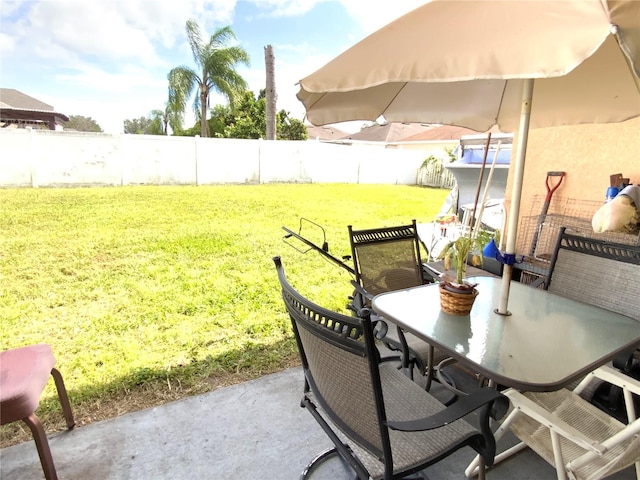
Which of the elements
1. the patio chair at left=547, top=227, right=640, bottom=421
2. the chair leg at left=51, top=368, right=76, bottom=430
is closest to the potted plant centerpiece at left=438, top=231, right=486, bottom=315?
the patio chair at left=547, top=227, right=640, bottom=421

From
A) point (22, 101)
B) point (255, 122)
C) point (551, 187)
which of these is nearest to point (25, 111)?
point (22, 101)

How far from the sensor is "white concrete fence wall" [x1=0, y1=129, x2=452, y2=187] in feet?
33.2

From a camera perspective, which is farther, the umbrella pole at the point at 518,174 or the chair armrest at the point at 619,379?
the umbrella pole at the point at 518,174

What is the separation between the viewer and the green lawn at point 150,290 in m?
2.62

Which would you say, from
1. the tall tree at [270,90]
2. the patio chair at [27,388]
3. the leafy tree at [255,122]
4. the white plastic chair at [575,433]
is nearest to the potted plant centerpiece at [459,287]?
the white plastic chair at [575,433]

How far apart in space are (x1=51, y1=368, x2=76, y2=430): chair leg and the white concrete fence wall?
10.8 metres

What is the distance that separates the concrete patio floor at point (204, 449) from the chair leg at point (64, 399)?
6 cm

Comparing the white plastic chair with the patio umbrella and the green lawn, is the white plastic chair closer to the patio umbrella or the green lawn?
the patio umbrella

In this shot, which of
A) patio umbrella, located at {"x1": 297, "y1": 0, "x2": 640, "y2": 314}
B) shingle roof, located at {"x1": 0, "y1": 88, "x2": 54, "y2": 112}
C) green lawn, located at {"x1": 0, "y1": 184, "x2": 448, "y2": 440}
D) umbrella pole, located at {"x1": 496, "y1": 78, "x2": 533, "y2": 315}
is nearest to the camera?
patio umbrella, located at {"x1": 297, "y1": 0, "x2": 640, "y2": 314}

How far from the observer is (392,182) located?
17.1 m

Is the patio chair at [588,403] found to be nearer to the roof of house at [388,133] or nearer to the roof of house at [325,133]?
the roof of house at [388,133]

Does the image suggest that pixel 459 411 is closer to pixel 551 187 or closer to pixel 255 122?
pixel 551 187

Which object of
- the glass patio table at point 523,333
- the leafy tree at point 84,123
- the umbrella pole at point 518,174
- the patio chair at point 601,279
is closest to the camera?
the glass patio table at point 523,333

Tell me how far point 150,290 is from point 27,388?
252 cm
